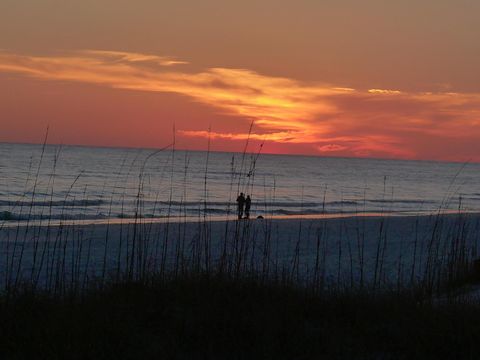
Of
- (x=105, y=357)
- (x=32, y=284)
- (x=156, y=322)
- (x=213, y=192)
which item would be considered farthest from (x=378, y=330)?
(x=213, y=192)

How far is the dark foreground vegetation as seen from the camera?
5.30m

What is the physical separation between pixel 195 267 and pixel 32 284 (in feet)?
6.20

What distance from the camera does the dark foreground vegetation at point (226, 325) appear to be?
530 cm

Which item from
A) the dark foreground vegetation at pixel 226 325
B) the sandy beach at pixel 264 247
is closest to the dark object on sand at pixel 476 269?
the sandy beach at pixel 264 247

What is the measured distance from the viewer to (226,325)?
5.80 m

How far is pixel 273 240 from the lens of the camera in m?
22.8

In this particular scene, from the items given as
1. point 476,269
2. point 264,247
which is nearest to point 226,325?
point 264,247

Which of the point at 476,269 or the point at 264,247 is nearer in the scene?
the point at 264,247

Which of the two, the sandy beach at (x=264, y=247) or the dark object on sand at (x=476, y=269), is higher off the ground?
the dark object on sand at (x=476, y=269)

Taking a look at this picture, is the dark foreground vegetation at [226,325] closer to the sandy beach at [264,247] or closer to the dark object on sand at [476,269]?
the sandy beach at [264,247]

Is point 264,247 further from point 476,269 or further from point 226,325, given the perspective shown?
point 476,269

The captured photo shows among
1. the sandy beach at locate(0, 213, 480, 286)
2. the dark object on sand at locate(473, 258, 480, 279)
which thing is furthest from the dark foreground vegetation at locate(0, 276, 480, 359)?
the dark object on sand at locate(473, 258, 480, 279)

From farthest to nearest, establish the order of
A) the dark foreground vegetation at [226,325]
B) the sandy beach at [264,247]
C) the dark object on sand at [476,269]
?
the dark object on sand at [476,269] < the sandy beach at [264,247] < the dark foreground vegetation at [226,325]

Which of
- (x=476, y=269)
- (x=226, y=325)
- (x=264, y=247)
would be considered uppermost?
(x=264, y=247)
